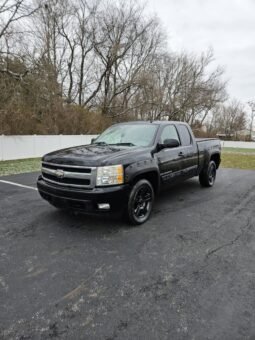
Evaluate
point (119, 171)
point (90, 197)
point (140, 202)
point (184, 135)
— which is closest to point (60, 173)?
point (90, 197)

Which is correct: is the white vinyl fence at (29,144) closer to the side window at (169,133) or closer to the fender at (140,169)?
the side window at (169,133)

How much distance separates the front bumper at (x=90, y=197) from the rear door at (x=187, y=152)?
2101mm

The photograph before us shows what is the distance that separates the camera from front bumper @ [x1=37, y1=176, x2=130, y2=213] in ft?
11.3

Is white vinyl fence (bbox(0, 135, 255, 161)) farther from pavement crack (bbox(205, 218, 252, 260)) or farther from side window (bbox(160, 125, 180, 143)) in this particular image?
pavement crack (bbox(205, 218, 252, 260))

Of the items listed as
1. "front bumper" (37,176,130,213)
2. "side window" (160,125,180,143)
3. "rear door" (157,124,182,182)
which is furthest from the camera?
"side window" (160,125,180,143)

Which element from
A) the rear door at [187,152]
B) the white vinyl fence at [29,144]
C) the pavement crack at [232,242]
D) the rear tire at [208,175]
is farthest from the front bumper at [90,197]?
the white vinyl fence at [29,144]

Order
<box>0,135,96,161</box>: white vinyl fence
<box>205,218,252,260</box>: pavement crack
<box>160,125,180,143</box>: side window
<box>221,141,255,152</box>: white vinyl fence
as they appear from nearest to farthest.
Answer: <box>205,218,252,260</box>: pavement crack
<box>160,125,180,143</box>: side window
<box>0,135,96,161</box>: white vinyl fence
<box>221,141,255,152</box>: white vinyl fence

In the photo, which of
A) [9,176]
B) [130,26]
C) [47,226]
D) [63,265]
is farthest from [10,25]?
[130,26]

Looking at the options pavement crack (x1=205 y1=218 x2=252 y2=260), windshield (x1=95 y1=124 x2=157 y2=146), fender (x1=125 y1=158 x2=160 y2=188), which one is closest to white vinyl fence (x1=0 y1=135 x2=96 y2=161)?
windshield (x1=95 y1=124 x2=157 y2=146)

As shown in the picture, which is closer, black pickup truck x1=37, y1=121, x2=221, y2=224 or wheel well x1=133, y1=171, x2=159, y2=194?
black pickup truck x1=37, y1=121, x2=221, y2=224

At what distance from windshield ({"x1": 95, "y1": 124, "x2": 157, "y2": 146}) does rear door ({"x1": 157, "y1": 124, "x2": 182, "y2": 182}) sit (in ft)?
0.84

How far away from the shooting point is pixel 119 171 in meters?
3.56

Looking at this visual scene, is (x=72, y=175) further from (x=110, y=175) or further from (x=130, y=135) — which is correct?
(x=130, y=135)

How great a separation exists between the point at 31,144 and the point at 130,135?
1092 centimetres
